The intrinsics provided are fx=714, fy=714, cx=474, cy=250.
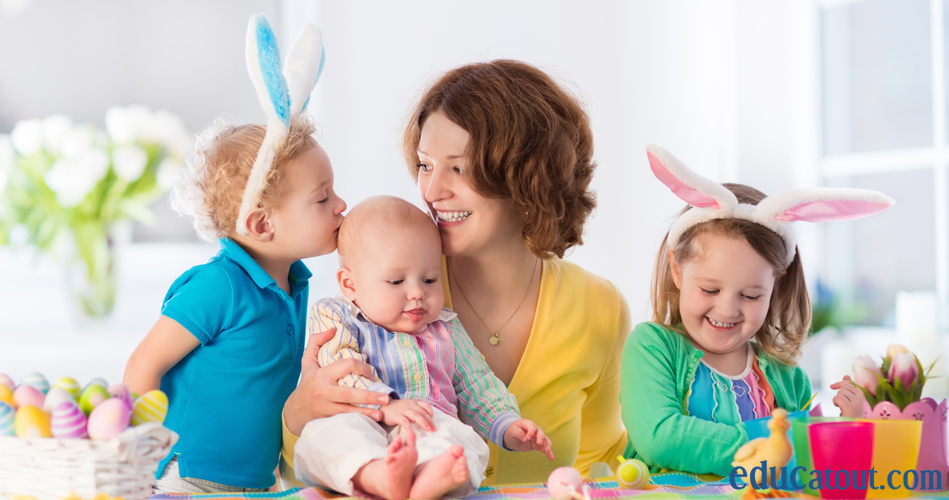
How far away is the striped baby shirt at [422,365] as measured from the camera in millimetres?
1227

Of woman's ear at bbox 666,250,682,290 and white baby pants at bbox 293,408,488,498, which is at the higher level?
woman's ear at bbox 666,250,682,290

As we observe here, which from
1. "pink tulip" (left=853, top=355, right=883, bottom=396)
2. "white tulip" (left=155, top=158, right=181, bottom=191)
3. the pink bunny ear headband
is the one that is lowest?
"pink tulip" (left=853, top=355, right=883, bottom=396)

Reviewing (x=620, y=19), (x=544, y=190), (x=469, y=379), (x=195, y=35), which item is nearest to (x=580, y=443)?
(x=469, y=379)

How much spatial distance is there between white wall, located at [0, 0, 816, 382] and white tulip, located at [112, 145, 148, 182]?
1.46 feet

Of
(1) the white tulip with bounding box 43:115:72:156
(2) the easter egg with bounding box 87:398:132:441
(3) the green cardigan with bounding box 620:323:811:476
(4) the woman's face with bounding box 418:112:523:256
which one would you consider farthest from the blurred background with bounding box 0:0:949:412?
(2) the easter egg with bounding box 87:398:132:441

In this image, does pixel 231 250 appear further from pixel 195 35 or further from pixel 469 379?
pixel 195 35

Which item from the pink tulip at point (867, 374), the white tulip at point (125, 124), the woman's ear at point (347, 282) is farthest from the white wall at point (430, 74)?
the pink tulip at point (867, 374)

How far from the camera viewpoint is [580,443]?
1.65 m

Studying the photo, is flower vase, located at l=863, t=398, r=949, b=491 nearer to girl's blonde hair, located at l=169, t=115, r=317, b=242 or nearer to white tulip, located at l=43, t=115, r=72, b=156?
girl's blonde hair, located at l=169, t=115, r=317, b=242

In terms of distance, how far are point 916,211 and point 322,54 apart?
255 centimetres

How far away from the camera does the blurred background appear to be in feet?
9.23

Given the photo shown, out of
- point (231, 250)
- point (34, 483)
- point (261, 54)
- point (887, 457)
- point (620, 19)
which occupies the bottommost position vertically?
point (887, 457)

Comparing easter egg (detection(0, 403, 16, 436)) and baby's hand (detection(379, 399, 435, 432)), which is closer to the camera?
easter egg (detection(0, 403, 16, 436))

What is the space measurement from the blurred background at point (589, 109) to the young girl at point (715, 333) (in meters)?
1.71
